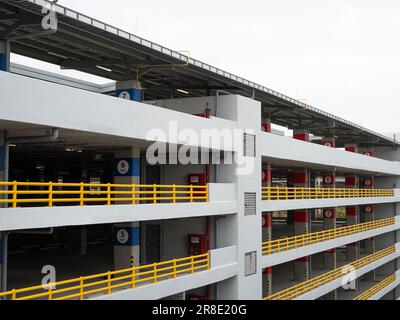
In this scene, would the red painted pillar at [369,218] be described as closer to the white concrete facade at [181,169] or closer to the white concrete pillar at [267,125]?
the white concrete facade at [181,169]

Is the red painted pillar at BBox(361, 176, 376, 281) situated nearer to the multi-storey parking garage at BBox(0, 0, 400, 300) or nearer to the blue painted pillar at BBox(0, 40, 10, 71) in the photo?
the multi-storey parking garage at BBox(0, 0, 400, 300)

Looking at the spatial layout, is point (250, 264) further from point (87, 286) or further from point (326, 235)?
point (326, 235)

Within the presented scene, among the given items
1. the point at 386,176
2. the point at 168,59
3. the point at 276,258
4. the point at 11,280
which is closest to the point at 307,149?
the point at 276,258

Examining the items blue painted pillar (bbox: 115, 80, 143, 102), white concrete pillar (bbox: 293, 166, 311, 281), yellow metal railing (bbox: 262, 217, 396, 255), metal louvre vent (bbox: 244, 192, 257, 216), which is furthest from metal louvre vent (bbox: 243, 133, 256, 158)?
white concrete pillar (bbox: 293, 166, 311, 281)

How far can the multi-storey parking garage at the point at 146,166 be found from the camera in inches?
619

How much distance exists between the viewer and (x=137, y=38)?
1931 cm

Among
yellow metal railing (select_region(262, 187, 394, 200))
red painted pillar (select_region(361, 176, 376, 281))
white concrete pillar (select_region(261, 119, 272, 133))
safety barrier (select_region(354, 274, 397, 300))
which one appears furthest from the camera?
red painted pillar (select_region(361, 176, 376, 281))

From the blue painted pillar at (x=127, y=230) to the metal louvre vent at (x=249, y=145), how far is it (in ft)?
18.2

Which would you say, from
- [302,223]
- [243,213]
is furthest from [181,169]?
[302,223]

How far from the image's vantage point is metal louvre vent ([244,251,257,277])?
25297 millimetres

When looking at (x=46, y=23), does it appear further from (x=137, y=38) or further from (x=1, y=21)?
(x=137, y=38)

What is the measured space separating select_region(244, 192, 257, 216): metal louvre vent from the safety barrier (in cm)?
1927

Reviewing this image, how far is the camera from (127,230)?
864 inches

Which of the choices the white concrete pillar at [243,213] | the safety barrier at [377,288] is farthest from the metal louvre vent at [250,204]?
the safety barrier at [377,288]
